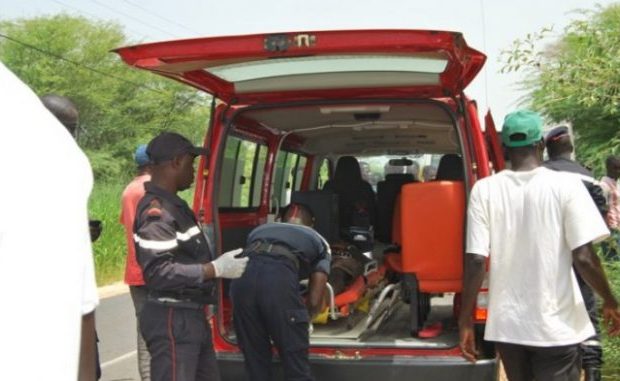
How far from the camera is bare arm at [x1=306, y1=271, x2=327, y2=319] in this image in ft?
14.7

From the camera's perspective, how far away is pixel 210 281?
3.96 meters

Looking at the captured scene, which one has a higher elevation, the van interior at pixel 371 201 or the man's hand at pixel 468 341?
the van interior at pixel 371 201

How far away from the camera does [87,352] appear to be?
4.59 ft

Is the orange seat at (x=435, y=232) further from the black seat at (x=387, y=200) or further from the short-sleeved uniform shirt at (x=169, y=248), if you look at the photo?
the black seat at (x=387, y=200)

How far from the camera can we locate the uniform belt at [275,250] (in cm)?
434

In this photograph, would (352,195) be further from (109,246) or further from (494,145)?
(109,246)

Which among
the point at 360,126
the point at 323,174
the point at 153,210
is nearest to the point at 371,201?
the point at 323,174

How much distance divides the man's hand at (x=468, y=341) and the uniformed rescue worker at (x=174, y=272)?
3.82ft

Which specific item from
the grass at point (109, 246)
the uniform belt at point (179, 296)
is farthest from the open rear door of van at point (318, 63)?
the grass at point (109, 246)

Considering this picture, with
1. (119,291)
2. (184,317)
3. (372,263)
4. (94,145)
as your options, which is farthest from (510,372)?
(94,145)

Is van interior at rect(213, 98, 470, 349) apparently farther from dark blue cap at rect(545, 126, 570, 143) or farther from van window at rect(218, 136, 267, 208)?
dark blue cap at rect(545, 126, 570, 143)

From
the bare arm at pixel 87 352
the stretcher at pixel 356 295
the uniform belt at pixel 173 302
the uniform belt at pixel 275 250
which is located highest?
the uniform belt at pixel 275 250

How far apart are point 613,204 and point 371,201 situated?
2360mm

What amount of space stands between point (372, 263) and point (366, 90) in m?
1.79
